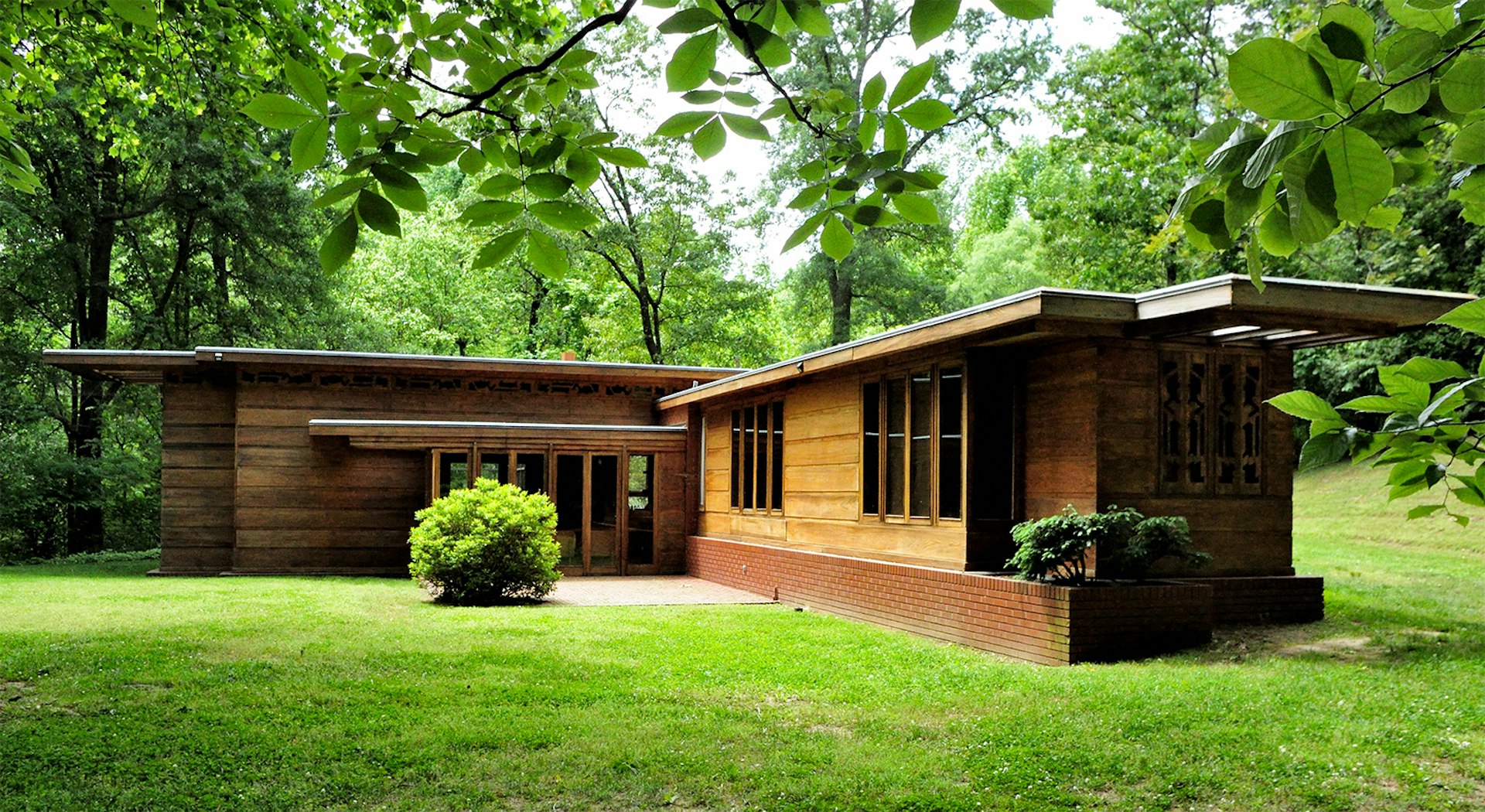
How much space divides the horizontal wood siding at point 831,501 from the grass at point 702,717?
1.16m

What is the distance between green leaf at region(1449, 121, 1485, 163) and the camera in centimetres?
129

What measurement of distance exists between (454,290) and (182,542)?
1743cm

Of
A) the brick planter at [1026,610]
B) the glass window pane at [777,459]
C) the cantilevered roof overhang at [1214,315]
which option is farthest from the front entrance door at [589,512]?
the cantilevered roof overhang at [1214,315]

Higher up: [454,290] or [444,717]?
[454,290]

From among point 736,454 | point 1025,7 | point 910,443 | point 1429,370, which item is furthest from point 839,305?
point 1429,370

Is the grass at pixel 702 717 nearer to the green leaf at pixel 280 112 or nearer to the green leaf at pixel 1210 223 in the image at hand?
the green leaf at pixel 280 112

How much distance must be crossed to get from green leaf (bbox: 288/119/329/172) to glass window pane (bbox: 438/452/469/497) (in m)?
15.3

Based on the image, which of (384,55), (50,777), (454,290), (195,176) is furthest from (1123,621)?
(454,290)

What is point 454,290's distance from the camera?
1316 inches

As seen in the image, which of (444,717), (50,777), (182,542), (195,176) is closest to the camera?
(50,777)

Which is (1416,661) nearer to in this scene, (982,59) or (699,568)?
(699,568)

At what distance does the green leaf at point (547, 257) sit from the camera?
6.93 feet

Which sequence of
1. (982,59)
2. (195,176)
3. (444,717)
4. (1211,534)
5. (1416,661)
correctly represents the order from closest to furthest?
1. (444,717)
2. (1416,661)
3. (1211,534)
4. (195,176)
5. (982,59)

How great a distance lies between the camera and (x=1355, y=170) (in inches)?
42.4
